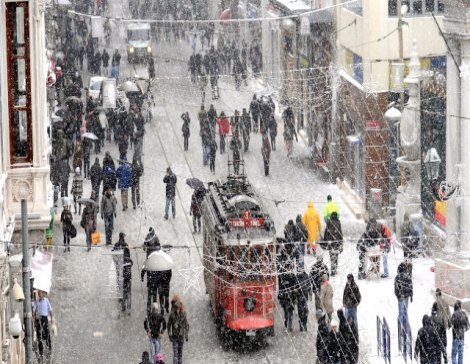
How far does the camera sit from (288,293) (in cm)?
2892

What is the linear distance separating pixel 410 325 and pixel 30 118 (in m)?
8.23

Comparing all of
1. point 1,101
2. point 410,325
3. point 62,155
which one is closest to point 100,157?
point 62,155

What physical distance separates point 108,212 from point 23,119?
34.3 feet

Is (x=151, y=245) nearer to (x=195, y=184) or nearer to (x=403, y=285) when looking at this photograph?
(x=403, y=285)

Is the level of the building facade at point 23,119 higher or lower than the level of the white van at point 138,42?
lower

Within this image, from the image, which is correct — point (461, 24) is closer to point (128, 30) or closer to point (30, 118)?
point (30, 118)

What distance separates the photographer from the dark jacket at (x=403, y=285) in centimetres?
2778

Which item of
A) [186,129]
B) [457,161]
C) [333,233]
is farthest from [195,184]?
[186,129]

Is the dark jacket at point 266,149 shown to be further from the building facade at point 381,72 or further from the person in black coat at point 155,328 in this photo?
the person in black coat at point 155,328

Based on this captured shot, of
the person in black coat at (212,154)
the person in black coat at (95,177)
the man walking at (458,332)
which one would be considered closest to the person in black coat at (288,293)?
the man walking at (458,332)

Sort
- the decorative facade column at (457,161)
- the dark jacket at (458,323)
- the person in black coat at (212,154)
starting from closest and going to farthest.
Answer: the dark jacket at (458,323) < the decorative facade column at (457,161) < the person in black coat at (212,154)

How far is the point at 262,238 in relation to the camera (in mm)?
28000

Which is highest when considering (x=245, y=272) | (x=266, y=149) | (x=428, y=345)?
(x=266, y=149)

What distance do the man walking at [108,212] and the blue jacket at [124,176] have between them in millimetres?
2363
